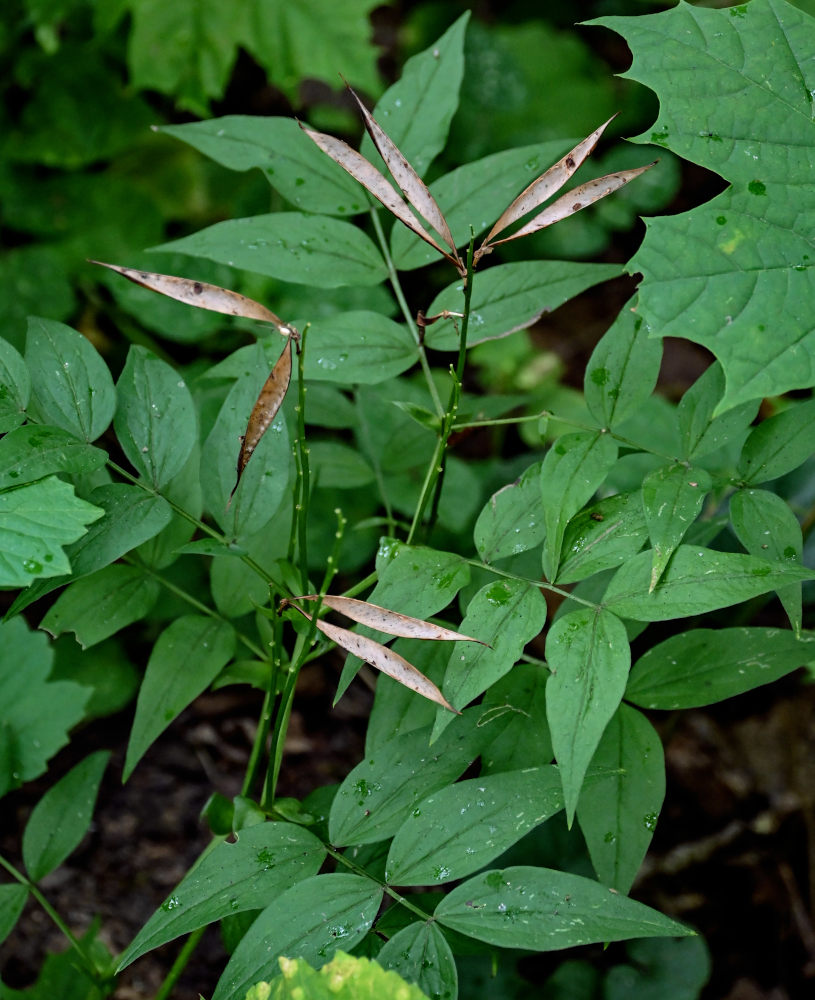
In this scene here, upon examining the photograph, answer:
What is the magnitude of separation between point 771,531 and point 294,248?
80cm

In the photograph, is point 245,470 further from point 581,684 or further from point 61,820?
point 61,820

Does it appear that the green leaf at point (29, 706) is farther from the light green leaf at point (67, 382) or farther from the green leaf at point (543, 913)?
the green leaf at point (543, 913)

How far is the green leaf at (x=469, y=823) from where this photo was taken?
101 centimetres

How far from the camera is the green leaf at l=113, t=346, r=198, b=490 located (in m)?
1.19

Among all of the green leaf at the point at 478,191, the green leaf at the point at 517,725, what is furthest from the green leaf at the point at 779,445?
the green leaf at the point at 478,191

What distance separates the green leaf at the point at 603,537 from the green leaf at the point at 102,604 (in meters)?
0.62

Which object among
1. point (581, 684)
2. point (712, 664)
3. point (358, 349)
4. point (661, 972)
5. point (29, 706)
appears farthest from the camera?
point (661, 972)

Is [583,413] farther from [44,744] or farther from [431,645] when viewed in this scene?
[44,744]

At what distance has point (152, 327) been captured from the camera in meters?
2.33

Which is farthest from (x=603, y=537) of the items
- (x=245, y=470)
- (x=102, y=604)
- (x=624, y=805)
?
(x=102, y=604)

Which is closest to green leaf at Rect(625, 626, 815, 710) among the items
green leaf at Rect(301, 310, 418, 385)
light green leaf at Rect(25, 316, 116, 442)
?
green leaf at Rect(301, 310, 418, 385)

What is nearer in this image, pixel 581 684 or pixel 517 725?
pixel 581 684

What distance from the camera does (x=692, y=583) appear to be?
1.00 meters

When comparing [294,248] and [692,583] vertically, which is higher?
[294,248]
